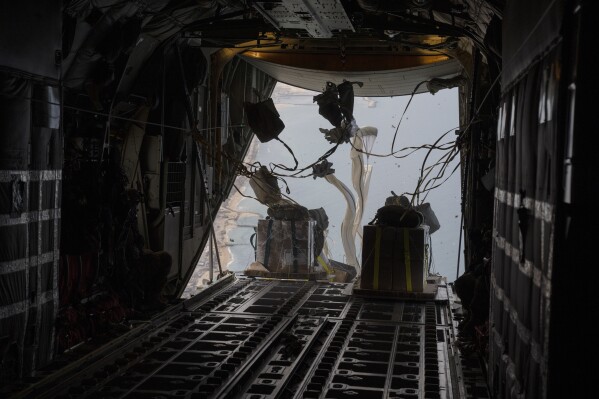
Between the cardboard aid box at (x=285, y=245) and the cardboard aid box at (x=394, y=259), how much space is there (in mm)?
2610

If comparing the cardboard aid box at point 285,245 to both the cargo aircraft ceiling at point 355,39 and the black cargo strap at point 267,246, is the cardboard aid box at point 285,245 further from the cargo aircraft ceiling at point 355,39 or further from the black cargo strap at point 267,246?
the cargo aircraft ceiling at point 355,39

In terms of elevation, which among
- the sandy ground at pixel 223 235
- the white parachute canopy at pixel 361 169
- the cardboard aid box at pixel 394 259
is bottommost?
the sandy ground at pixel 223 235

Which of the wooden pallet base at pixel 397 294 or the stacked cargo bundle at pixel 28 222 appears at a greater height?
the stacked cargo bundle at pixel 28 222

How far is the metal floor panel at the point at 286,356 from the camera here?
6.25 m

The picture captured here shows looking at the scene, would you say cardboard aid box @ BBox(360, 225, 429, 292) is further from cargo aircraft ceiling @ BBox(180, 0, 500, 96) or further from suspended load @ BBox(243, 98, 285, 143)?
suspended load @ BBox(243, 98, 285, 143)

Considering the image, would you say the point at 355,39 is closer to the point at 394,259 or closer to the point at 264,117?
the point at 264,117

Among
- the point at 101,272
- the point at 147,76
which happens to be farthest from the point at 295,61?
the point at 101,272

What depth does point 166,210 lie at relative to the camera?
33.7 ft

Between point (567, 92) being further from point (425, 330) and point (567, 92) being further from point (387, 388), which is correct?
point (425, 330)

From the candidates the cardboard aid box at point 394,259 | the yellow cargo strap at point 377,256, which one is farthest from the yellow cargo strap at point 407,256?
the yellow cargo strap at point 377,256

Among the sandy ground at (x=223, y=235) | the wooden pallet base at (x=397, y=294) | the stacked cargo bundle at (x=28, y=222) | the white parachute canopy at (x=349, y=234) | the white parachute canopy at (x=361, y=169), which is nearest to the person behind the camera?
Answer: the stacked cargo bundle at (x=28, y=222)

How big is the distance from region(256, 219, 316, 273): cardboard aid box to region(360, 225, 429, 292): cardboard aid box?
8.56ft

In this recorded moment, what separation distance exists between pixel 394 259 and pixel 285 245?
3.05 m

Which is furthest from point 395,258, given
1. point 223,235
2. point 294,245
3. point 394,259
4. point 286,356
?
point 223,235
